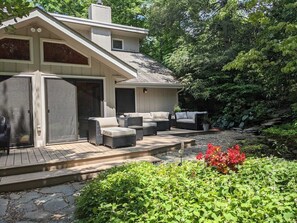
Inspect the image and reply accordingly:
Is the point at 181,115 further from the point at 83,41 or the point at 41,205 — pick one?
the point at 41,205

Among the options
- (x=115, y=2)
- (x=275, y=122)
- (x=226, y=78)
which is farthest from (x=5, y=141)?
(x=115, y=2)

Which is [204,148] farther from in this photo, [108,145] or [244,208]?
[244,208]

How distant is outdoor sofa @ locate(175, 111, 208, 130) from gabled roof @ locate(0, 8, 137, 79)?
402cm

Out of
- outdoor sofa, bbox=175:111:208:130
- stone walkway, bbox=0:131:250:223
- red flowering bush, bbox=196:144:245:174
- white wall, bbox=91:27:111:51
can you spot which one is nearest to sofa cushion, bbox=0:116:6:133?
stone walkway, bbox=0:131:250:223

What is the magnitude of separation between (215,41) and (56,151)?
10.0 m

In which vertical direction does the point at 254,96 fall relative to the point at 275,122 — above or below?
above

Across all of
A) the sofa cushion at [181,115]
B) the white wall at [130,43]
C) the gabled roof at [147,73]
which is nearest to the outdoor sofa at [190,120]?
the sofa cushion at [181,115]

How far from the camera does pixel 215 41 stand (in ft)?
41.7

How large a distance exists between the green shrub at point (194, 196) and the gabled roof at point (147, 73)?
304 inches

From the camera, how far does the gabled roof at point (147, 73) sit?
36.3ft

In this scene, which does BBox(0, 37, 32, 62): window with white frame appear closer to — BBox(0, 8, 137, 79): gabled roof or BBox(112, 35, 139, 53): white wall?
BBox(0, 8, 137, 79): gabled roof

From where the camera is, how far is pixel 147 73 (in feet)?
40.2

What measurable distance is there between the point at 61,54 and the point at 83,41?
817mm

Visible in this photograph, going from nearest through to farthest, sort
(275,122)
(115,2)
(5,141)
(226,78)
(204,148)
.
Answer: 1. (5,141)
2. (204,148)
3. (275,122)
4. (226,78)
5. (115,2)
